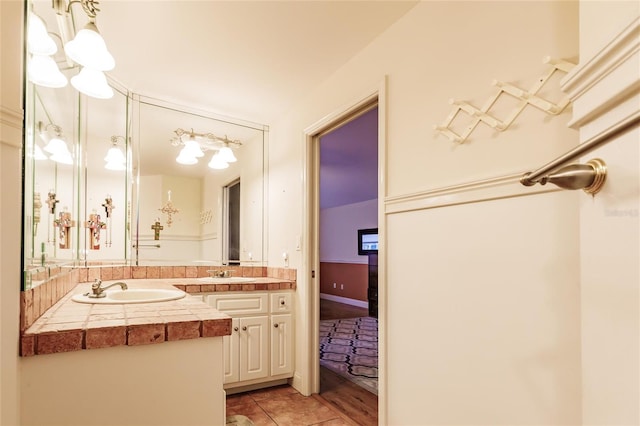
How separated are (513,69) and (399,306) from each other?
1153 millimetres

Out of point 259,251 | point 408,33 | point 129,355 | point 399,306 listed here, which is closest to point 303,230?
Result: point 259,251

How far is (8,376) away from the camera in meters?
0.80

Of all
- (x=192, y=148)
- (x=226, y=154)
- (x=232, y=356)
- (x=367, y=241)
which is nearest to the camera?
(x=232, y=356)

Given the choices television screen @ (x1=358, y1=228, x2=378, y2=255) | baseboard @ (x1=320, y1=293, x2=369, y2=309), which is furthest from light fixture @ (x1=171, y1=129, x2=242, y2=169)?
baseboard @ (x1=320, y1=293, x2=369, y2=309)

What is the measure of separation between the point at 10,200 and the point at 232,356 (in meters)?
1.99

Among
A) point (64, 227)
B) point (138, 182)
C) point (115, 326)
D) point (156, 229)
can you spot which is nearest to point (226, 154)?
point (138, 182)

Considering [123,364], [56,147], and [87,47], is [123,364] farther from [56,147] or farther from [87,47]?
[87,47]

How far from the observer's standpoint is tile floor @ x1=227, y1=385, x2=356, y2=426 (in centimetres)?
215

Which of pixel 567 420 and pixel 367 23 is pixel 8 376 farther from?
pixel 367 23

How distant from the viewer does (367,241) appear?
22.8 ft

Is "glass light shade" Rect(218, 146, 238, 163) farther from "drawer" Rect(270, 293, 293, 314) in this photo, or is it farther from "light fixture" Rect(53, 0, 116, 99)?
"light fixture" Rect(53, 0, 116, 99)

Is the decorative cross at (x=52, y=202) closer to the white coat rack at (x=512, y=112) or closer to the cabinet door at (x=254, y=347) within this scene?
the cabinet door at (x=254, y=347)

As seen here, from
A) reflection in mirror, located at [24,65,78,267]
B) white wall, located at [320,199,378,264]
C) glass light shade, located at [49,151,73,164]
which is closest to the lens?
reflection in mirror, located at [24,65,78,267]

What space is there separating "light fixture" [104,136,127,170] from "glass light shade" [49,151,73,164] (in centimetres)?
76
